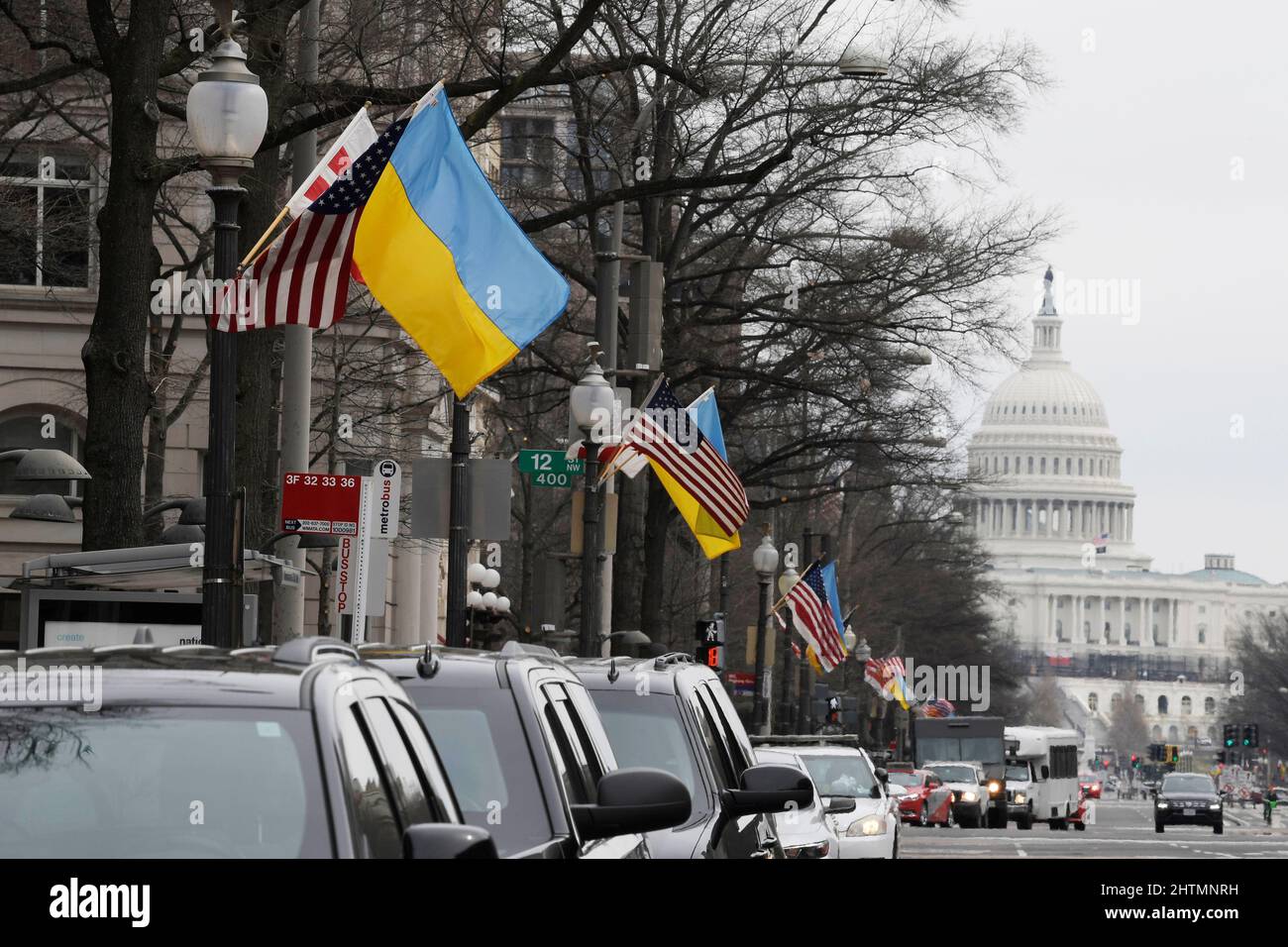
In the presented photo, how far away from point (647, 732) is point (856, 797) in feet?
39.0

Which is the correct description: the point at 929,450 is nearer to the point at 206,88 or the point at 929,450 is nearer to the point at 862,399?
the point at 862,399

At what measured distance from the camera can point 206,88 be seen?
12969 mm

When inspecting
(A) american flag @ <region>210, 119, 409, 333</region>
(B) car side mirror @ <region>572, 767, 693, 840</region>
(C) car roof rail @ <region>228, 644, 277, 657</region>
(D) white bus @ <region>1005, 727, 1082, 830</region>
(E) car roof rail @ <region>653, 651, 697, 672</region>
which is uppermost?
(A) american flag @ <region>210, 119, 409, 333</region>

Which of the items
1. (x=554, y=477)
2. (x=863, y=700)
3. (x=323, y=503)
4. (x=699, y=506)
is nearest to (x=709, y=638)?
(x=699, y=506)

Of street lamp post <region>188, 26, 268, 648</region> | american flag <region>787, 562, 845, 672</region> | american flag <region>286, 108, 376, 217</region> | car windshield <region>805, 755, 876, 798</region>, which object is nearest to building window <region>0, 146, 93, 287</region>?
car windshield <region>805, 755, 876, 798</region>

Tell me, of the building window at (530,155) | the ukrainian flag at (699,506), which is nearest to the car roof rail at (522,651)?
the ukrainian flag at (699,506)

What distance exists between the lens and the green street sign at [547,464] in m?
24.2

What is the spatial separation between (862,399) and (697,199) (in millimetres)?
5297

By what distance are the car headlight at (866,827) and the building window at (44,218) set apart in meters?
10.5

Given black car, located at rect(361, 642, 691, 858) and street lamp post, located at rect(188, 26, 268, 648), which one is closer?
black car, located at rect(361, 642, 691, 858)

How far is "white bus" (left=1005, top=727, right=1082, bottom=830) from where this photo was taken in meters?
65.1

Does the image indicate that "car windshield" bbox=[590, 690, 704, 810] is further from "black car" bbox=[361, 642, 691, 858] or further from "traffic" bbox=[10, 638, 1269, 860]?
"black car" bbox=[361, 642, 691, 858]

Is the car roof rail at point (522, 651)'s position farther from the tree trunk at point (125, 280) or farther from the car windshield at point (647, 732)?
the tree trunk at point (125, 280)

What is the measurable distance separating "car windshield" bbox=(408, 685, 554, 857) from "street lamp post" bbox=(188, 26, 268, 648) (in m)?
4.47
